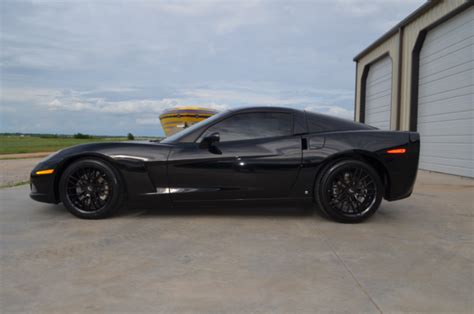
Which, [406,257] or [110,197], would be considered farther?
[110,197]

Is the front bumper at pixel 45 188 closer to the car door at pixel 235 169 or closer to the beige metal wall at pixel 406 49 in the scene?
the car door at pixel 235 169

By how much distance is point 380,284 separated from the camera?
2189 mm

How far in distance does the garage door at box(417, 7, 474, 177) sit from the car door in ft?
21.3

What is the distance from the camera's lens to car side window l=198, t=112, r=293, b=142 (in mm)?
3809

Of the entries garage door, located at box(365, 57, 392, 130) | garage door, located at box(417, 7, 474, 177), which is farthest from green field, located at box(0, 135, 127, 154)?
garage door, located at box(365, 57, 392, 130)

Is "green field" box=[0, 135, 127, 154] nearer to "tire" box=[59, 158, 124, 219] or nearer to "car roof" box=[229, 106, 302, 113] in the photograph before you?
"tire" box=[59, 158, 124, 219]

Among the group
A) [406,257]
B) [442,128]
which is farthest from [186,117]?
[406,257]

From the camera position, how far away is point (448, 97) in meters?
9.20

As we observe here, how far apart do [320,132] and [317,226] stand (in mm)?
954

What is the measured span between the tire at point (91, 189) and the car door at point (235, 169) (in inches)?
22.9

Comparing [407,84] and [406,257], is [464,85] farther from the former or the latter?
[406,257]

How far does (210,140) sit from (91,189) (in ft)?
4.28

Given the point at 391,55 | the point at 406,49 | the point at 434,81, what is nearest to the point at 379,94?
the point at 391,55

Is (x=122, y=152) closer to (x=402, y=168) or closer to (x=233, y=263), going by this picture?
(x=233, y=263)
